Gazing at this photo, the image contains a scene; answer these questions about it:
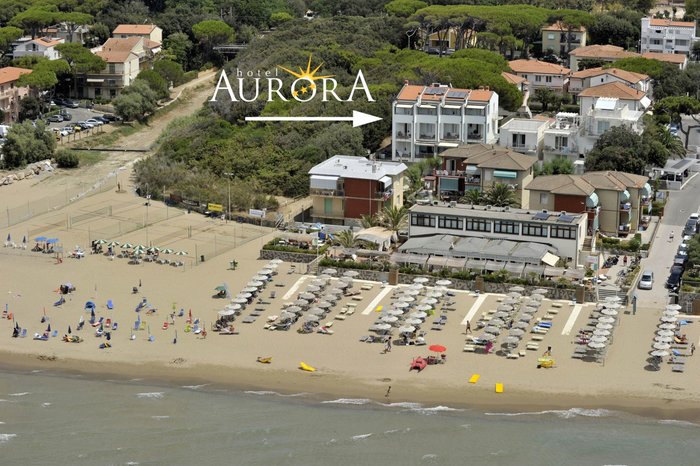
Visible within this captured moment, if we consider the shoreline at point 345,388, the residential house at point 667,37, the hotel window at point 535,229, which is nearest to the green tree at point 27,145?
the shoreline at point 345,388

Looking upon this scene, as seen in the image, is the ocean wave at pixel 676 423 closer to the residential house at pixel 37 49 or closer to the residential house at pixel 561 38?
the residential house at pixel 561 38

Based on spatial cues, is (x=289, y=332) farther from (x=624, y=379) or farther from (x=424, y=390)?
(x=624, y=379)

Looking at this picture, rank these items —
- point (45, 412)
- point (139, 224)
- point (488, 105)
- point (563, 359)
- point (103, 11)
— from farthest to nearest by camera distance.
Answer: point (103, 11) → point (488, 105) → point (139, 224) → point (563, 359) → point (45, 412)

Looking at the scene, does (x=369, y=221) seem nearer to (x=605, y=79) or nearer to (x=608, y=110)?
(x=608, y=110)

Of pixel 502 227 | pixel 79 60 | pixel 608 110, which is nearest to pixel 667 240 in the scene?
pixel 502 227

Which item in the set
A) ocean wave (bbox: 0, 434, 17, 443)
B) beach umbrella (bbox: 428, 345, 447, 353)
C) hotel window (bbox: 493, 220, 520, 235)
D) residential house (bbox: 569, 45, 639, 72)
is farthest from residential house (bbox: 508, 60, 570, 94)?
ocean wave (bbox: 0, 434, 17, 443)

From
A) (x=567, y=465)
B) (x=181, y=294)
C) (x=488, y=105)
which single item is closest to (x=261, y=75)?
(x=488, y=105)
